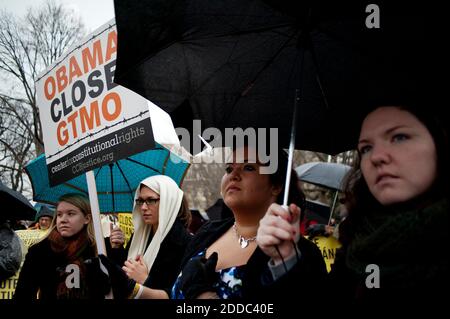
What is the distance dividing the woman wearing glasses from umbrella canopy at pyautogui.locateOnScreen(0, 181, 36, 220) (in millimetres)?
1325

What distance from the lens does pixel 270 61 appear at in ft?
6.40

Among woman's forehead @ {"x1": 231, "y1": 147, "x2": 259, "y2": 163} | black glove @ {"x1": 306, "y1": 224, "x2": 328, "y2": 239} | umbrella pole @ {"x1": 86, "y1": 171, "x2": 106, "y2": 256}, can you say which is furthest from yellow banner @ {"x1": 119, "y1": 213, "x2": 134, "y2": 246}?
woman's forehead @ {"x1": 231, "y1": 147, "x2": 259, "y2": 163}

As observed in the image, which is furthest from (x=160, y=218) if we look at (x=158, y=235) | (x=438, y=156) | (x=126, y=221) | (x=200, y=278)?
(x=438, y=156)

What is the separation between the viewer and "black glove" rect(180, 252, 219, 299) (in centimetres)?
198

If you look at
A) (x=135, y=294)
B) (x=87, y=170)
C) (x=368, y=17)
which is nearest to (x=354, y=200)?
(x=368, y=17)

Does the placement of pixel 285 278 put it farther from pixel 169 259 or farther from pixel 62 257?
pixel 62 257

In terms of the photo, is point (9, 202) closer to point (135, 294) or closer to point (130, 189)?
point (130, 189)

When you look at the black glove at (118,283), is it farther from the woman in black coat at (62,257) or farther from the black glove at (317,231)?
the black glove at (317,231)

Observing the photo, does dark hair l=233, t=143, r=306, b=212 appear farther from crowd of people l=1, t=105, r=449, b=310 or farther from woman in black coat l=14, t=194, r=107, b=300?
woman in black coat l=14, t=194, r=107, b=300

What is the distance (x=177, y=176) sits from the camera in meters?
4.37

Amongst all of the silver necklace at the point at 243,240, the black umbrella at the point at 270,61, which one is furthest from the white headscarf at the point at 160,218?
the black umbrella at the point at 270,61
